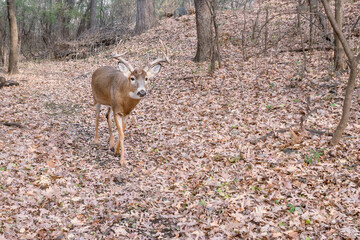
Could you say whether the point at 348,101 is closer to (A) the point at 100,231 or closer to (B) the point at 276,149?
(B) the point at 276,149

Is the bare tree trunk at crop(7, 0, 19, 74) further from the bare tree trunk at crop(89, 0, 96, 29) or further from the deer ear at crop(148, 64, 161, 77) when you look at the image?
the bare tree trunk at crop(89, 0, 96, 29)

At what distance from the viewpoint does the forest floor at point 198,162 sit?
198 inches

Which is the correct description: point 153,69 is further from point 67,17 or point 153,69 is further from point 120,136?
point 67,17

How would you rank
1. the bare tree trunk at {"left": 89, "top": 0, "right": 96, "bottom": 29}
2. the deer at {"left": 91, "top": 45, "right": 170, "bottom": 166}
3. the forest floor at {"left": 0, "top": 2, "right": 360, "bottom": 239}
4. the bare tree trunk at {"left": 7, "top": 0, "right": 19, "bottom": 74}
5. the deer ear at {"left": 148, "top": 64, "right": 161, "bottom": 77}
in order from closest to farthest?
1. the forest floor at {"left": 0, "top": 2, "right": 360, "bottom": 239}
2. the deer at {"left": 91, "top": 45, "right": 170, "bottom": 166}
3. the deer ear at {"left": 148, "top": 64, "right": 161, "bottom": 77}
4. the bare tree trunk at {"left": 7, "top": 0, "right": 19, "bottom": 74}
5. the bare tree trunk at {"left": 89, "top": 0, "right": 96, "bottom": 29}

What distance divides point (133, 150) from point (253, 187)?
3510 millimetres

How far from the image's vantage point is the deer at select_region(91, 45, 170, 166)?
7.24 meters

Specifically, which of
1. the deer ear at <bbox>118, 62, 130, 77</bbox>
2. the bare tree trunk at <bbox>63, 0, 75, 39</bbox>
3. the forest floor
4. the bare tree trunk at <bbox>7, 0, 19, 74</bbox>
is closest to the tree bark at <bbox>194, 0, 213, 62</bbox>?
the forest floor

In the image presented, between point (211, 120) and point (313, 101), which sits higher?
point (313, 101)

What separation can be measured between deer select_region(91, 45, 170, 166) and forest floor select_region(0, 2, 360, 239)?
0.81 m

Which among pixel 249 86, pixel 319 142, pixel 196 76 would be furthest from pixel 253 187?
pixel 196 76

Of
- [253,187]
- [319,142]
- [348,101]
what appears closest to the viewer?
[253,187]

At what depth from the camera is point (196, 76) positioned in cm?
1335

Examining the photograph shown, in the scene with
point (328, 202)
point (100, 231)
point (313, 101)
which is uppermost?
point (313, 101)

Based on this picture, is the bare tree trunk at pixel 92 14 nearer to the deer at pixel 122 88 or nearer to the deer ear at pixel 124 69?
the deer at pixel 122 88
